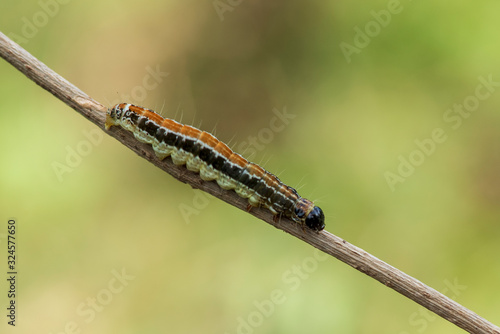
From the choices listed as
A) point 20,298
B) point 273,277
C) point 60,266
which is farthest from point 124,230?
point 273,277

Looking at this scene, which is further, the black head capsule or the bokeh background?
the bokeh background

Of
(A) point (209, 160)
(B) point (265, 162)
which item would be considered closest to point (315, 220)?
(A) point (209, 160)

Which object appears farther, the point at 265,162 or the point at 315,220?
the point at 265,162

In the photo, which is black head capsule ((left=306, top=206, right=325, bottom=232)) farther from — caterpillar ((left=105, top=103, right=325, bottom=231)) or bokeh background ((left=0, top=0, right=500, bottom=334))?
bokeh background ((left=0, top=0, right=500, bottom=334))

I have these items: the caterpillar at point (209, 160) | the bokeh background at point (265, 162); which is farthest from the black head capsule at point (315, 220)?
the bokeh background at point (265, 162)

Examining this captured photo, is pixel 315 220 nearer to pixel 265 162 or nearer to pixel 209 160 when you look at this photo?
pixel 209 160


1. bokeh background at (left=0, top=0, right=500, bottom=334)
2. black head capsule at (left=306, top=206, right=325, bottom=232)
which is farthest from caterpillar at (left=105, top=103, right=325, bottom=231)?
bokeh background at (left=0, top=0, right=500, bottom=334)

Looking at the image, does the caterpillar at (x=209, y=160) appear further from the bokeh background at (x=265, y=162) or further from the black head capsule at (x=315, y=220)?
the bokeh background at (x=265, y=162)
